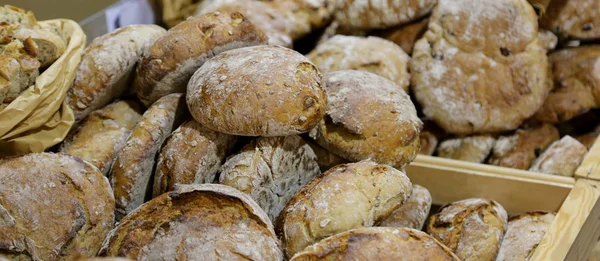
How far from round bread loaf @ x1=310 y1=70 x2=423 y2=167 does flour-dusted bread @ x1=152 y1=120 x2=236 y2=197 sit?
0.29 m

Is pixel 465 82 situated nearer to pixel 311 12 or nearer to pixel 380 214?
pixel 311 12

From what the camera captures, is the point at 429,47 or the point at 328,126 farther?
the point at 429,47

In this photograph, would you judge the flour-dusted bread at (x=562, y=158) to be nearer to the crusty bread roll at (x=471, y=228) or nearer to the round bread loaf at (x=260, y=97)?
the crusty bread roll at (x=471, y=228)

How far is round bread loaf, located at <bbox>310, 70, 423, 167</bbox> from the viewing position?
1.59 m

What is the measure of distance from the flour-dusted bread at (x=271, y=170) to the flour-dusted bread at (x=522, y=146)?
1.08 m

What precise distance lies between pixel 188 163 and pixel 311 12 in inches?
49.8

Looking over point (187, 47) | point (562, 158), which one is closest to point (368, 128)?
point (187, 47)

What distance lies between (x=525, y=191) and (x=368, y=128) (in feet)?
2.57

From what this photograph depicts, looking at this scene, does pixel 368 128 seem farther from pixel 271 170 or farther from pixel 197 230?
pixel 197 230

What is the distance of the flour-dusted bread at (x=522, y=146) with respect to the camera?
2320 mm

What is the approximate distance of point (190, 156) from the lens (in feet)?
4.91

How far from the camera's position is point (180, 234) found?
1.20 m

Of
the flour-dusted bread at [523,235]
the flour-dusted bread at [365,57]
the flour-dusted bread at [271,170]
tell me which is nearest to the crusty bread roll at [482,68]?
the flour-dusted bread at [365,57]

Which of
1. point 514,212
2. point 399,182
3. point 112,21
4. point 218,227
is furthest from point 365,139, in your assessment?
point 112,21
